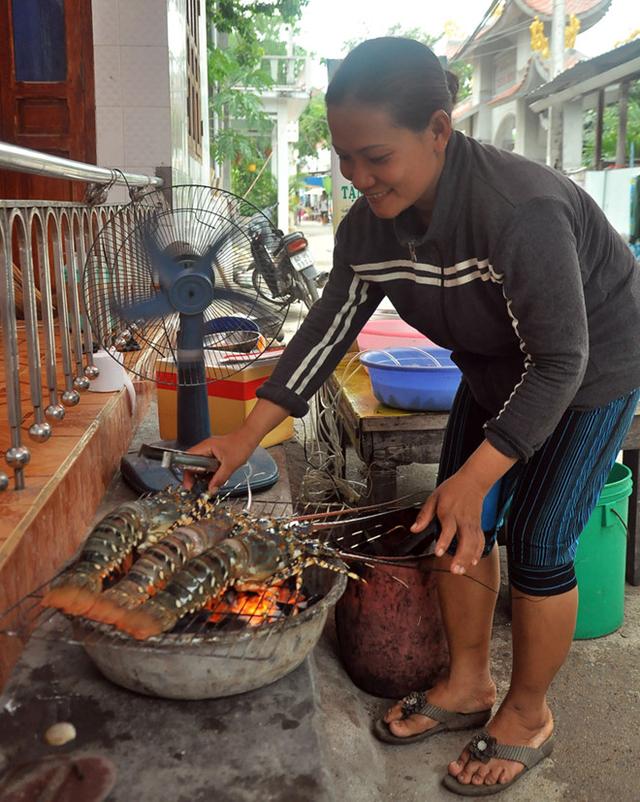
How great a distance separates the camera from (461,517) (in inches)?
72.8

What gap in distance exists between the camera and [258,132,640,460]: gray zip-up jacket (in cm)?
186

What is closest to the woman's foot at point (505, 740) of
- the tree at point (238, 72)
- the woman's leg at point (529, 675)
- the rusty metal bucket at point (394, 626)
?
the woman's leg at point (529, 675)

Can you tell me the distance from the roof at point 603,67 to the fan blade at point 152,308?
10746mm

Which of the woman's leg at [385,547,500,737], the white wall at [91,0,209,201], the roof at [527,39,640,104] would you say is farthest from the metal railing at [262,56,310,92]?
the woman's leg at [385,547,500,737]

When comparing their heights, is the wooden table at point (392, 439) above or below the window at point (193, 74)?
below

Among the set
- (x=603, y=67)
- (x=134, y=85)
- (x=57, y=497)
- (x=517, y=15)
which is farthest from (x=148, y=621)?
(x=517, y=15)

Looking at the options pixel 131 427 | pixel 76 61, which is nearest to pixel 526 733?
pixel 131 427

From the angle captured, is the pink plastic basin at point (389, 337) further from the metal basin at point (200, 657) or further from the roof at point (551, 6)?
the roof at point (551, 6)

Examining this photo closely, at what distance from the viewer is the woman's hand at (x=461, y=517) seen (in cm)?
183

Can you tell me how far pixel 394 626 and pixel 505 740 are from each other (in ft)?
1.84

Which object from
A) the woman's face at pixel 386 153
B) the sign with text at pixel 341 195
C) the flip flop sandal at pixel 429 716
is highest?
the sign with text at pixel 341 195

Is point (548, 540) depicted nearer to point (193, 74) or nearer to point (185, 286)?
point (185, 286)

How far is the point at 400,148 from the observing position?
6.22ft

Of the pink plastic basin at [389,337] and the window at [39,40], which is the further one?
the window at [39,40]
